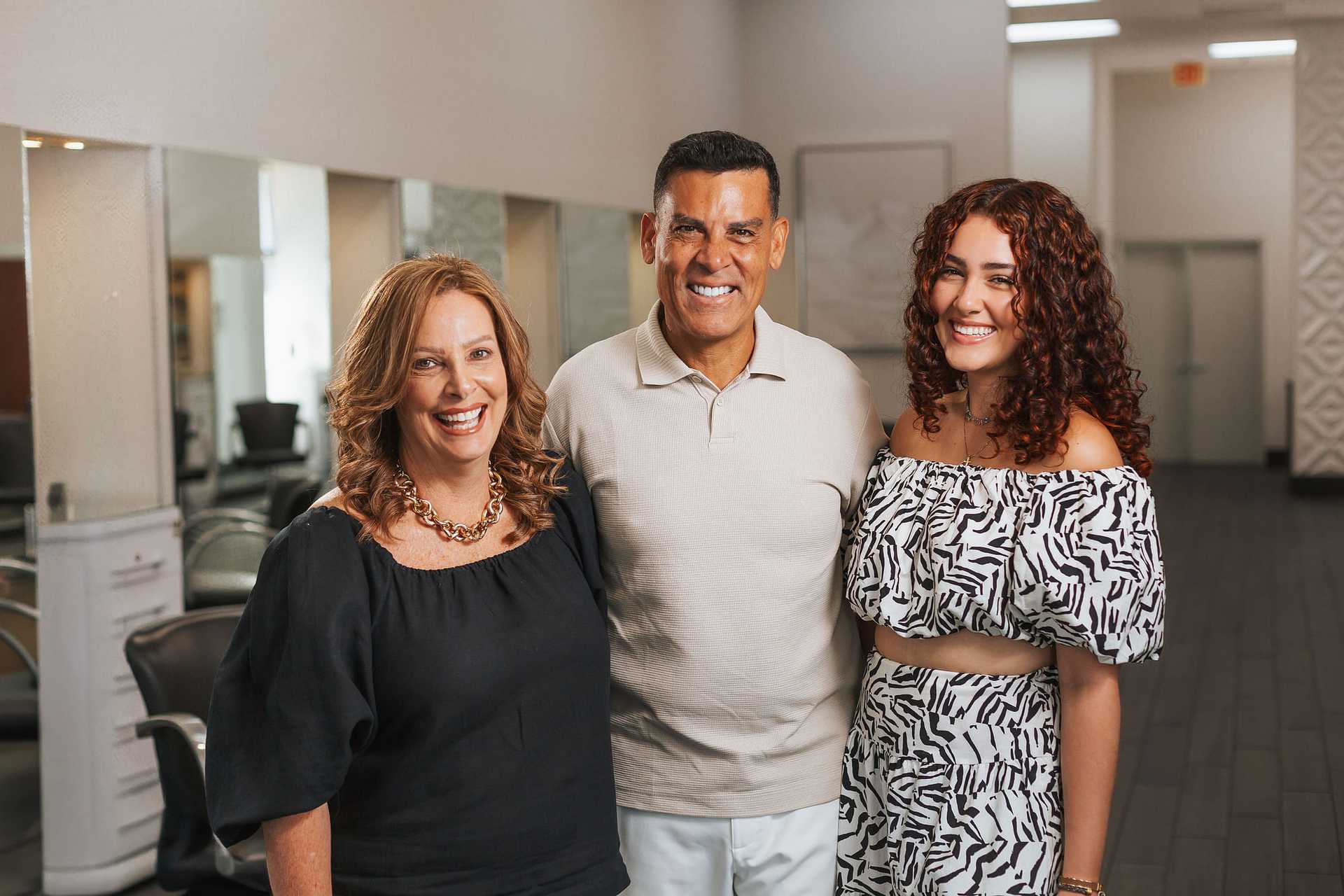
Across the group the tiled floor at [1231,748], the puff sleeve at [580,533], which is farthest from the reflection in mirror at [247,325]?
the puff sleeve at [580,533]

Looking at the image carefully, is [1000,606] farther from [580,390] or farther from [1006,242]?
[580,390]

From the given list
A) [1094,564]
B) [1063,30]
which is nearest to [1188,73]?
[1063,30]

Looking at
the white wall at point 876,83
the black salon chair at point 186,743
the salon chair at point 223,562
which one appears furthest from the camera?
the white wall at point 876,83

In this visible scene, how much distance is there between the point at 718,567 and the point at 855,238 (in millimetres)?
7684

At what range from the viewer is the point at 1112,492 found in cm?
192

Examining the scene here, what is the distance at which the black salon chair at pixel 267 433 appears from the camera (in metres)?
4.84

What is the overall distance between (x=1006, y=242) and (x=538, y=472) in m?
0.78

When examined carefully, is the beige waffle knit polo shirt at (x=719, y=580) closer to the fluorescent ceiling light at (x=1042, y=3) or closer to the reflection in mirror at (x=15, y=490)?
the reflection in mirror at (x=15, y=490)

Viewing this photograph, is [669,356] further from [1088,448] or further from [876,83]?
[876,83]

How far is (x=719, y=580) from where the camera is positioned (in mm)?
2131

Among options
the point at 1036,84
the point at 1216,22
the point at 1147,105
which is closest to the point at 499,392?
the point at 1216,22

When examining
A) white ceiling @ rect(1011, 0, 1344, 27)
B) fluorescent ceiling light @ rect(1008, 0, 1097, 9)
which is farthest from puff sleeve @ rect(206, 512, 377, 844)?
white ceiling @ rect(1011, 0, 1344, 27)

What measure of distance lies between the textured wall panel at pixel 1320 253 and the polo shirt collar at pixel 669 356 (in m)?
11.4

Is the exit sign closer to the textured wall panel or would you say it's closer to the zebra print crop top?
the textured wall panel
